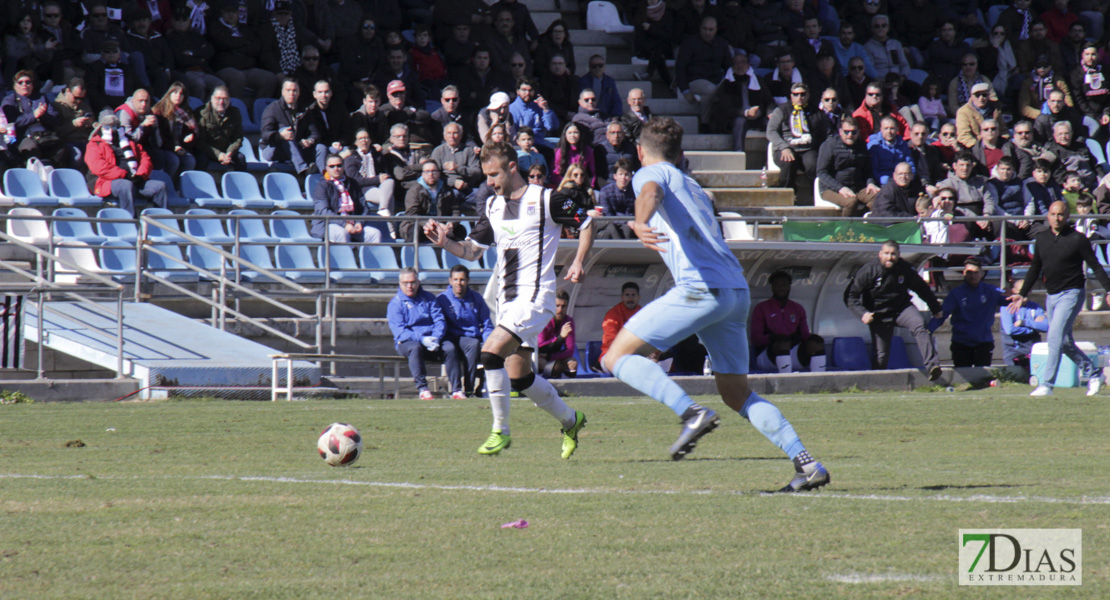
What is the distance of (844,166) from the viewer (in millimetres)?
20797

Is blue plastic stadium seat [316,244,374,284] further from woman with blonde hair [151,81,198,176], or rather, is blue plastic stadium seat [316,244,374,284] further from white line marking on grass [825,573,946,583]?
white line marking on grass [825,573,946,583]

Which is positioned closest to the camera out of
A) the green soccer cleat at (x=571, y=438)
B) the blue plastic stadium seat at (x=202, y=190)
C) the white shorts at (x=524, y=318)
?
the green soccer cleat at (x=571, y=438)

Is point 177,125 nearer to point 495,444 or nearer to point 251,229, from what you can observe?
point 251,229

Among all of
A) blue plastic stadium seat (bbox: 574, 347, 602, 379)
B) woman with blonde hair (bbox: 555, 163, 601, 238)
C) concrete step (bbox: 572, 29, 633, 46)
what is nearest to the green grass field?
blue plastic stadium seat (bbox: 574, 347, 602, 379)

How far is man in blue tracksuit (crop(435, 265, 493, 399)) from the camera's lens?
603 inches

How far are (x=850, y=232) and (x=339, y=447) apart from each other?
37.6 feet

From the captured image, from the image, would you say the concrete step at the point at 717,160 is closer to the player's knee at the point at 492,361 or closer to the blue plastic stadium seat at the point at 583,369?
the blue plastic stadium seat at the point at 583,369

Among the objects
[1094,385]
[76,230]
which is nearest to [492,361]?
[1094,385]

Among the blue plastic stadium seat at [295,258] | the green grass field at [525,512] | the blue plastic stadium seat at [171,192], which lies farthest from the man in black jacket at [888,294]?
the blue plastic stadium seat at [171,192]

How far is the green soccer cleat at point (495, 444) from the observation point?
8383 millimetres

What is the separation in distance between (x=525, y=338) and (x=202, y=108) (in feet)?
38.1

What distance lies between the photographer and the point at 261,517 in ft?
17.6

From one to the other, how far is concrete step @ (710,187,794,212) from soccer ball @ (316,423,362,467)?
46.8ft

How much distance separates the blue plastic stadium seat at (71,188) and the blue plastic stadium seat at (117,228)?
0.93ft
